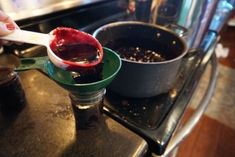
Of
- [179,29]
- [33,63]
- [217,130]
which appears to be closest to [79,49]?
[33,63]

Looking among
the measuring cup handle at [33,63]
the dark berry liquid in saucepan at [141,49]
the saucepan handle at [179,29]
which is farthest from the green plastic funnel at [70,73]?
the saucepan handle at [179,29]

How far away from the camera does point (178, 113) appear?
48cm

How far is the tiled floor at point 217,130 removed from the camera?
1.24 metres

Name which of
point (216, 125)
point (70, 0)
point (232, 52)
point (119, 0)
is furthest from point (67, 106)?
point (232, 52)

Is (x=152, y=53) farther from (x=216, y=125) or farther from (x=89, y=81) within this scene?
(x=216, y=125)

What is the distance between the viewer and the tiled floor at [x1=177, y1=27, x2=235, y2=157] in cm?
124

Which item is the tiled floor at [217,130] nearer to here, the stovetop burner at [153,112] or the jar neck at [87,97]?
the stovetop burner at [153,112]

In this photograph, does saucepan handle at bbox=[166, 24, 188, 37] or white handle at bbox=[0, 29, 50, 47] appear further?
saucepan handle at bbox=[166, 24, 188, 37]

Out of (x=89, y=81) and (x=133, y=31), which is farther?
(x=133, y=31)

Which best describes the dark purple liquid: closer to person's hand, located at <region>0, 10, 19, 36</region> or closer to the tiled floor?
person's hand, located at <region>0, 10, 19, 36</region>

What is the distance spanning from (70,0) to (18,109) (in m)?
0.45

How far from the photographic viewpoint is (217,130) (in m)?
1.36

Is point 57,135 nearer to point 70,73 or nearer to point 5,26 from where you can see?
point 70,73

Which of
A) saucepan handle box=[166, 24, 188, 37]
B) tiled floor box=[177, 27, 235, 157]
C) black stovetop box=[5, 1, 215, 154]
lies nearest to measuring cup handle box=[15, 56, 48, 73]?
black stovetop box=[5, 1, 215, 154]
